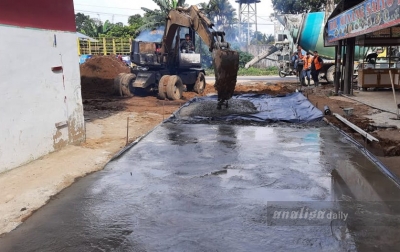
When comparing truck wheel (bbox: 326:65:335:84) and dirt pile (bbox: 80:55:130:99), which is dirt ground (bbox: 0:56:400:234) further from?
truck wheel (bbox: 326:65:335:84)

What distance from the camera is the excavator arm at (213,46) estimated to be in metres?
9.74

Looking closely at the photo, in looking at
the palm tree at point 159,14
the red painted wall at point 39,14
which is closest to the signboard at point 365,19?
the red painted wall at point 39,14

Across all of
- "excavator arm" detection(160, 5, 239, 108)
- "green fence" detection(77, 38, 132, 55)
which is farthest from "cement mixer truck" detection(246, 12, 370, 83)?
"green fence" detection(77, 38, 132, 55)

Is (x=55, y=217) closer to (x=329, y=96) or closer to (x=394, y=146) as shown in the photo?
(x=394, y=146)

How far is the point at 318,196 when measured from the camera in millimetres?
4824

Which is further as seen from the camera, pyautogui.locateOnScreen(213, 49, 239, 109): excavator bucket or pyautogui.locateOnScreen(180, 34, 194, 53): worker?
pyautogui.locateOnScreen(180, 34, 194, 53): worker

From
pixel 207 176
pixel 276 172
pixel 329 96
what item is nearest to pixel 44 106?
pixel 207 176

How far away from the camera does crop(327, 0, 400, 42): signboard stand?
331 inches

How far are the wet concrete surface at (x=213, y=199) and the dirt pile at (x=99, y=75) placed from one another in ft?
37.8

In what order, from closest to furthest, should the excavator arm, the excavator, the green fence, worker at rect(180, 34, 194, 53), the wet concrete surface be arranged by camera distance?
the wet concrete surface
the excavator arm
the excavator
worker at rect(180, 34, 194, 53)
the green fence

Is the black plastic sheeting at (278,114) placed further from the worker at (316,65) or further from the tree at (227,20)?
the tree at (227,20)

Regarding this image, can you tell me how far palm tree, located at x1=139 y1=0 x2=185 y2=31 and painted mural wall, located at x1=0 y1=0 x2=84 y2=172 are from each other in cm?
2429

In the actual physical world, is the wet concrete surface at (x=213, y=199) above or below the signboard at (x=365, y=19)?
below

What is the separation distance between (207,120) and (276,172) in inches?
182
